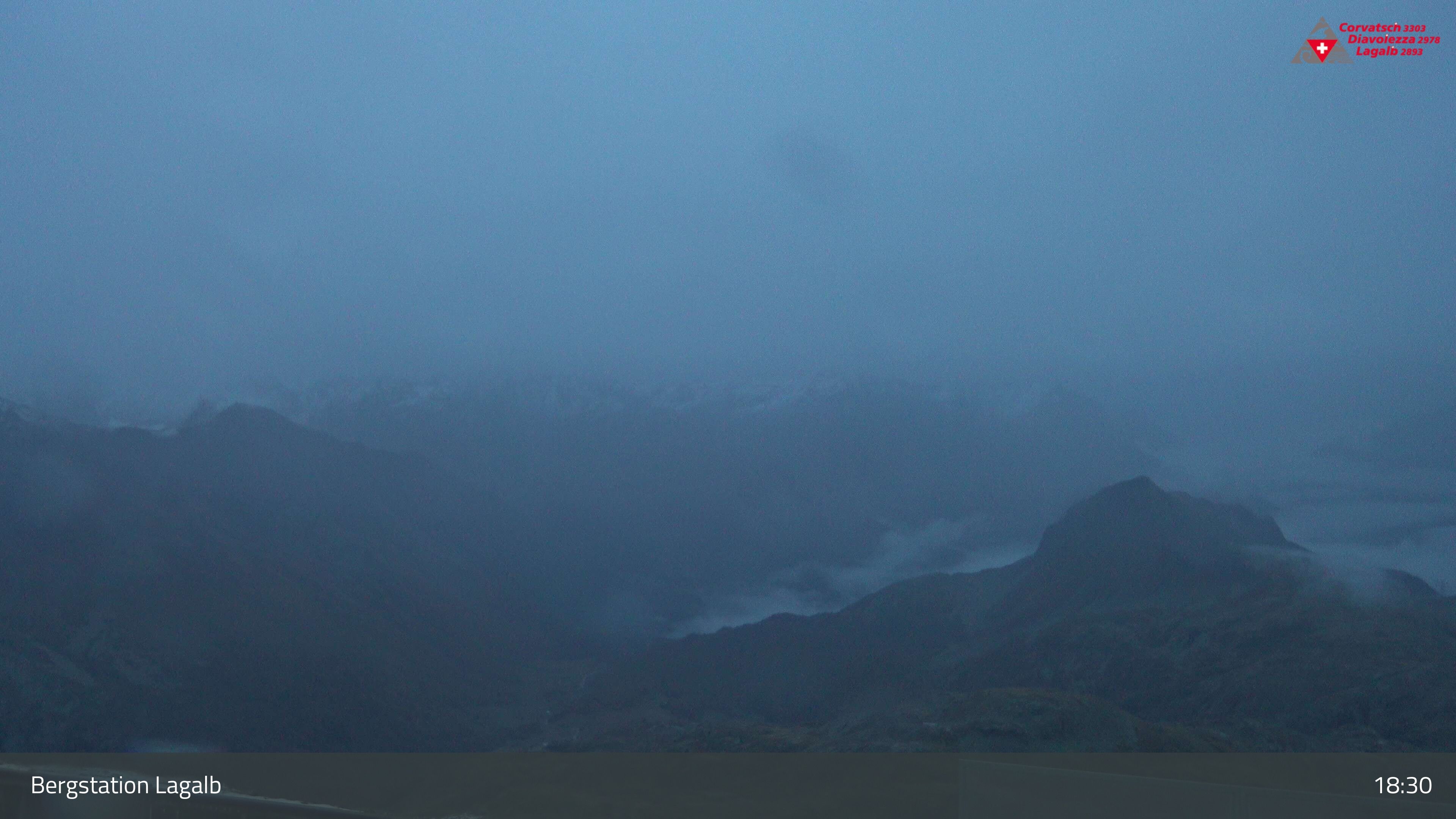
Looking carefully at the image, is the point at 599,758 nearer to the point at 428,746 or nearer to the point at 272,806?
the point at 272,806

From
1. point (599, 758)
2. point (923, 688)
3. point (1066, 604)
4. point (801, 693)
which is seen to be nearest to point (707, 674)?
point (801, 693)

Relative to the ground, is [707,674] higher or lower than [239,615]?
lower

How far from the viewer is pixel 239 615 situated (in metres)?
48.7

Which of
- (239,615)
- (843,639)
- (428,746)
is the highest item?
(239,615)

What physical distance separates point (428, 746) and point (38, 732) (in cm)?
1631

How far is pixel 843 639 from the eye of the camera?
4338cm

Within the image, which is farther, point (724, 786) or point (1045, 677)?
point (1045, 677)

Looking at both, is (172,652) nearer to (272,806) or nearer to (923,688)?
(923,688)

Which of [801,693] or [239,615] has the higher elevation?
[239,615]

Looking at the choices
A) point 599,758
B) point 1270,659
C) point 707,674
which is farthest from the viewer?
point 707,674

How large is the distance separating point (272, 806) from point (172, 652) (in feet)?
147

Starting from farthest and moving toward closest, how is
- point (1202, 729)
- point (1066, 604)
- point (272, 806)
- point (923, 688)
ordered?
point (1066, 604), point (923, 688), point (1202, 729), point (272, 806)

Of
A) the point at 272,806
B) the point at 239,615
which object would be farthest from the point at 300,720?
the point at 272,806

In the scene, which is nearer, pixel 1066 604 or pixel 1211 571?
pixel 1211 571
